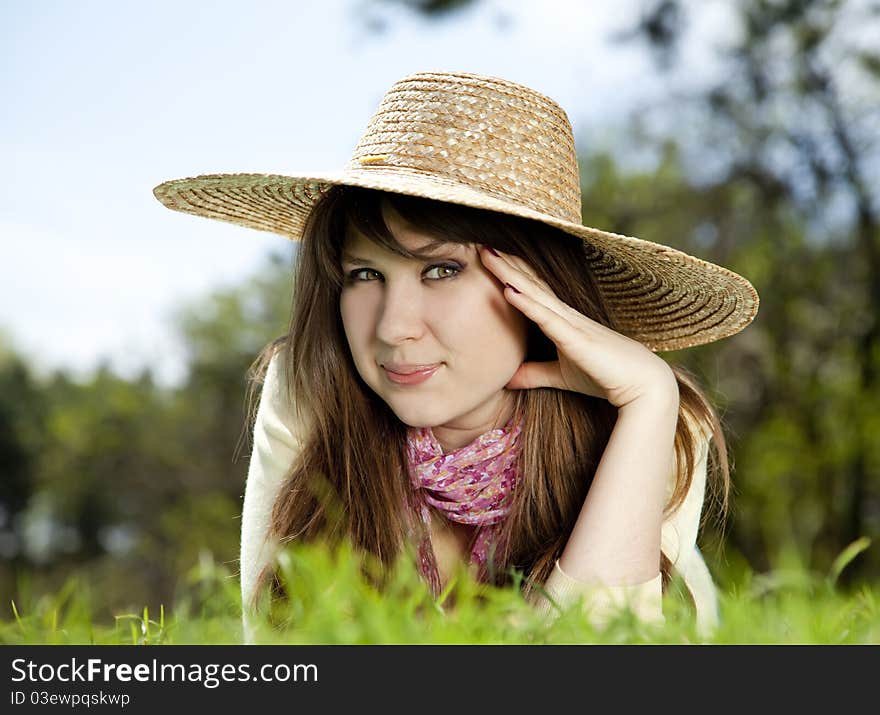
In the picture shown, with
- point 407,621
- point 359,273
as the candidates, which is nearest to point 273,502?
point 359,273

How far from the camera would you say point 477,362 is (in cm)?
219

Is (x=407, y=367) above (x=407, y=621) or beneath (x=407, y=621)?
→ above

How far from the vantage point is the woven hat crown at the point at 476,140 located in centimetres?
221

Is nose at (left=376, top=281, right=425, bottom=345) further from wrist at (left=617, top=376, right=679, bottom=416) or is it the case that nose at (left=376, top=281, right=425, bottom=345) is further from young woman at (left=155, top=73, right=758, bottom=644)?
wrist at (left=617, top=376, right=679, bottom=416)

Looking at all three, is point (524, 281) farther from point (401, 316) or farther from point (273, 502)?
point (273, 502)

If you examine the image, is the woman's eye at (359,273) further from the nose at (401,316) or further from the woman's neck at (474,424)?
the woman's neck at (474,424)

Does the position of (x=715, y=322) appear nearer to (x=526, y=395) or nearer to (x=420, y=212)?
(x=526, y=395)

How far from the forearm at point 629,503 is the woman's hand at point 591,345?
3 cm

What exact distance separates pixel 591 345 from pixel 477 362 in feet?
0.87

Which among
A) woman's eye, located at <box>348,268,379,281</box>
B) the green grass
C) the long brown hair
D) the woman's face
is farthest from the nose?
the green grass

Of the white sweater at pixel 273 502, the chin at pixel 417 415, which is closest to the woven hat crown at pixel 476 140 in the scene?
the chin at pixel 417 415

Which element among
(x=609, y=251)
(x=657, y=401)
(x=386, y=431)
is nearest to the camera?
(x=657, y=401)
